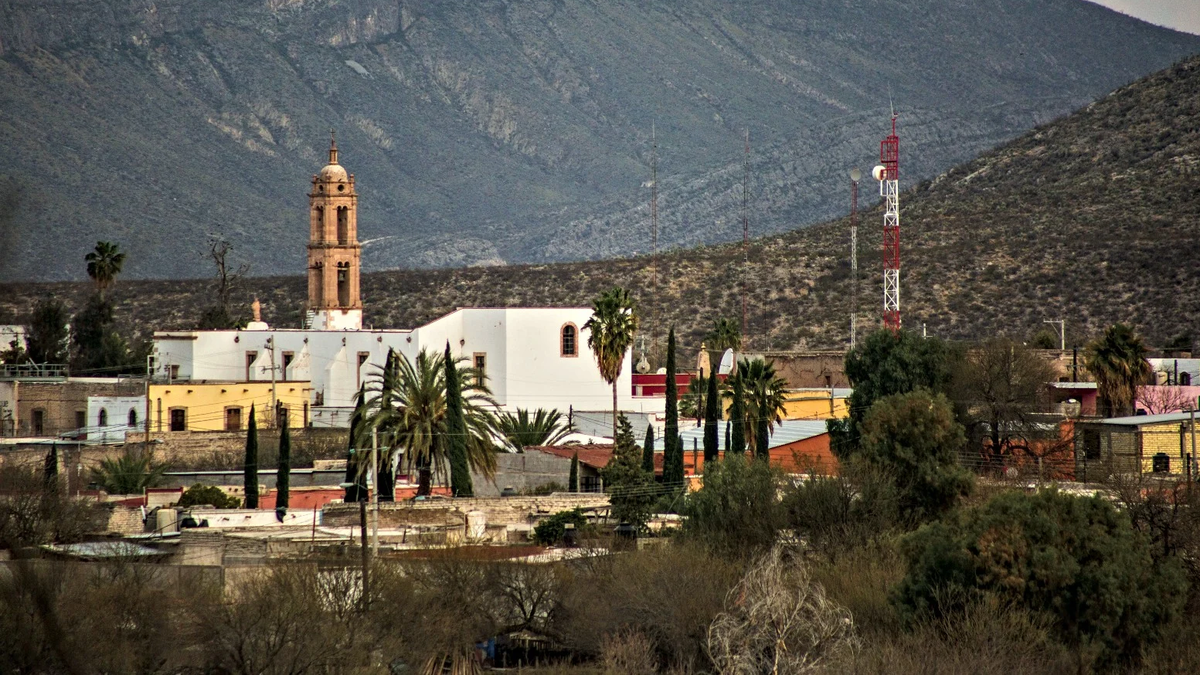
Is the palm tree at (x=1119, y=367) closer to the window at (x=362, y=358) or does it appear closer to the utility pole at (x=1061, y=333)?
the utility pole at (x=1061, y=333)

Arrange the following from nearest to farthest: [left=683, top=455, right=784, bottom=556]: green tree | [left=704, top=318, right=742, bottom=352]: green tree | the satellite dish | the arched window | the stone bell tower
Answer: [left=683, top=455, right=784, bottom=556]: green tree < the arched window < the satellite dish < the stone bell tower < [left=704, top=318, right=742, bottom=352]: green tree

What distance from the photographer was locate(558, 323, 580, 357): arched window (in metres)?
60.6

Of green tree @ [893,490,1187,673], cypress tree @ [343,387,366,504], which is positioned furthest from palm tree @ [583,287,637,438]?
green tree @ [893,490,1187,673]

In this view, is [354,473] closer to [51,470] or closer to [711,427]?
[51,470]

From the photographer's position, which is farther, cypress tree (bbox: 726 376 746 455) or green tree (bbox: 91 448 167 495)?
cypress tree (bbox: 726 376 746 455)

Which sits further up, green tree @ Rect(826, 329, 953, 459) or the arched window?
the arched window

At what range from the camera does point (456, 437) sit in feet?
142

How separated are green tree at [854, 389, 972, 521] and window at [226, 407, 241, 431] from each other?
23.7 m

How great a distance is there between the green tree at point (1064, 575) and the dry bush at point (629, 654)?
4.15m

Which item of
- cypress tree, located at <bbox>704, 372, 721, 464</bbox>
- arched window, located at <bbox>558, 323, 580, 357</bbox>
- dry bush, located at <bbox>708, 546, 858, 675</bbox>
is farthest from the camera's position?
arched window, located at <bbox>558, 323, 580, 357</bbox>

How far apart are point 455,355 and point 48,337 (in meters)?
19.9

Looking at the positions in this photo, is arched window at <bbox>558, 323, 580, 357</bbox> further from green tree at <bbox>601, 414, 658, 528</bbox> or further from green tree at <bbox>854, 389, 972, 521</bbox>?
green tree at <bbox>854, 389, 972, 521</bbox>

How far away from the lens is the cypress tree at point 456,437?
42938mm

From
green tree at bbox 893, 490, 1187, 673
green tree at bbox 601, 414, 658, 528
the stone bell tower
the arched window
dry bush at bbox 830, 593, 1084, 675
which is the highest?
the stone bell tower
